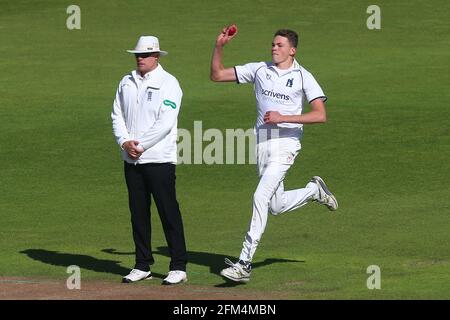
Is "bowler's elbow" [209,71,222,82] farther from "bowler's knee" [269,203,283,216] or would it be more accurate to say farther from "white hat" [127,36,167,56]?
"bowler's knee" [269,203,283,216]

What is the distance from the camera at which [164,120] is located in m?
13.7

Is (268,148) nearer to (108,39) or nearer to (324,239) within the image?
(324,239)

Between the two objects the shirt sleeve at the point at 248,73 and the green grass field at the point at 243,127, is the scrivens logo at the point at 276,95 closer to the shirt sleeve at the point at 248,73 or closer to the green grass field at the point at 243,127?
the shirt sleeve at the point at 248,73

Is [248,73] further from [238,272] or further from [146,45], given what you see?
[238,272]

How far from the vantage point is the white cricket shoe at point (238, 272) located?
13.6 metres

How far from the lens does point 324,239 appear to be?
1652 centimetres

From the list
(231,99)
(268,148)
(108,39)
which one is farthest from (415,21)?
(268,148)

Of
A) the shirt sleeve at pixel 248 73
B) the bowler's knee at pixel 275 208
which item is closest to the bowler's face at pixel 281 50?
the shirt sleeve at pixel 248 73

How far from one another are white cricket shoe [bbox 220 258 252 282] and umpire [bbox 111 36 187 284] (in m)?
0.50

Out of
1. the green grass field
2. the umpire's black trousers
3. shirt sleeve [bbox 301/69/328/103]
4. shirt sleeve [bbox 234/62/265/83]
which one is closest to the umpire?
the umpire's black trousers

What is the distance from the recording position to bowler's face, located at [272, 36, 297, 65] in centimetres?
1427

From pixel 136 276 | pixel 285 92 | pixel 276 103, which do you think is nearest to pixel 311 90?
pixel 285 92

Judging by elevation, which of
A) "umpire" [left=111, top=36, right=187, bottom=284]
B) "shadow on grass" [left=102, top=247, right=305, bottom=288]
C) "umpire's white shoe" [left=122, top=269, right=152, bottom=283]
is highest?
"umpire" [left=111, top=36, right=187, bottom=284]

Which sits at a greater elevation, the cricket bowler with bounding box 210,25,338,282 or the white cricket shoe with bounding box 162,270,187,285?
the cricket bowler with bounding box 210,25,338,282
